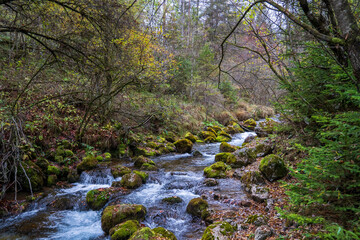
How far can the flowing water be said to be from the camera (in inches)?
184

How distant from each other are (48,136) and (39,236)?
4.96 m

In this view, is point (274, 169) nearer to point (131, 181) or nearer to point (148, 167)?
point (131, 181)

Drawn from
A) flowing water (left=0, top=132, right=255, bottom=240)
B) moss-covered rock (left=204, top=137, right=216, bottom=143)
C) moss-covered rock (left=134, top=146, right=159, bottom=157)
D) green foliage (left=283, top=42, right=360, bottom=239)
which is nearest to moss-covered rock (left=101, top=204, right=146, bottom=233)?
flowing water (left=0, top=132, right=255, bottom=240)

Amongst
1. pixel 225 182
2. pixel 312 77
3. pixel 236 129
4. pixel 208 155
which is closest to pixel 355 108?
pixel 312 77

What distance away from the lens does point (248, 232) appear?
12.7 feet

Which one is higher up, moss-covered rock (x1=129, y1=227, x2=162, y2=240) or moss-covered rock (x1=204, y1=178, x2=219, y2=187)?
moss-covered rock (x1=129, y1=227, x2=162, y2=240)

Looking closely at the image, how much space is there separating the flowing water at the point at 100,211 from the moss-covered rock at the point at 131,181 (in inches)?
8.2

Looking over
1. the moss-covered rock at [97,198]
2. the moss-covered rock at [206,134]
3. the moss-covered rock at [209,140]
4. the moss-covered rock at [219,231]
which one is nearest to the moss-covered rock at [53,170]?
the moss-covered rock at [97,198]

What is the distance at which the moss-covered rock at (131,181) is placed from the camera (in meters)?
6.80

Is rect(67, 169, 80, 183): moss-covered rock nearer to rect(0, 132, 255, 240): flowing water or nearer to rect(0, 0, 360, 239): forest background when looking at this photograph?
rect(0, 132, 255, 240): flowing water

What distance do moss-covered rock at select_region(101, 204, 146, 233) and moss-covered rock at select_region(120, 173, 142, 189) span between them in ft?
5.67

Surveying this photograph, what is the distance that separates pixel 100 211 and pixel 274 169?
17.2 feet

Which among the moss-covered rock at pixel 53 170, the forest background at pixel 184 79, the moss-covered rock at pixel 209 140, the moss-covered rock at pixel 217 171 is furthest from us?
the moss-covered rock at pixel 209 140

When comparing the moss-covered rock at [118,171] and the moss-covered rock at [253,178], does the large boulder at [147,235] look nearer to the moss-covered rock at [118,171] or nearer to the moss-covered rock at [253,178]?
the moss-covered rock at [253,178]
